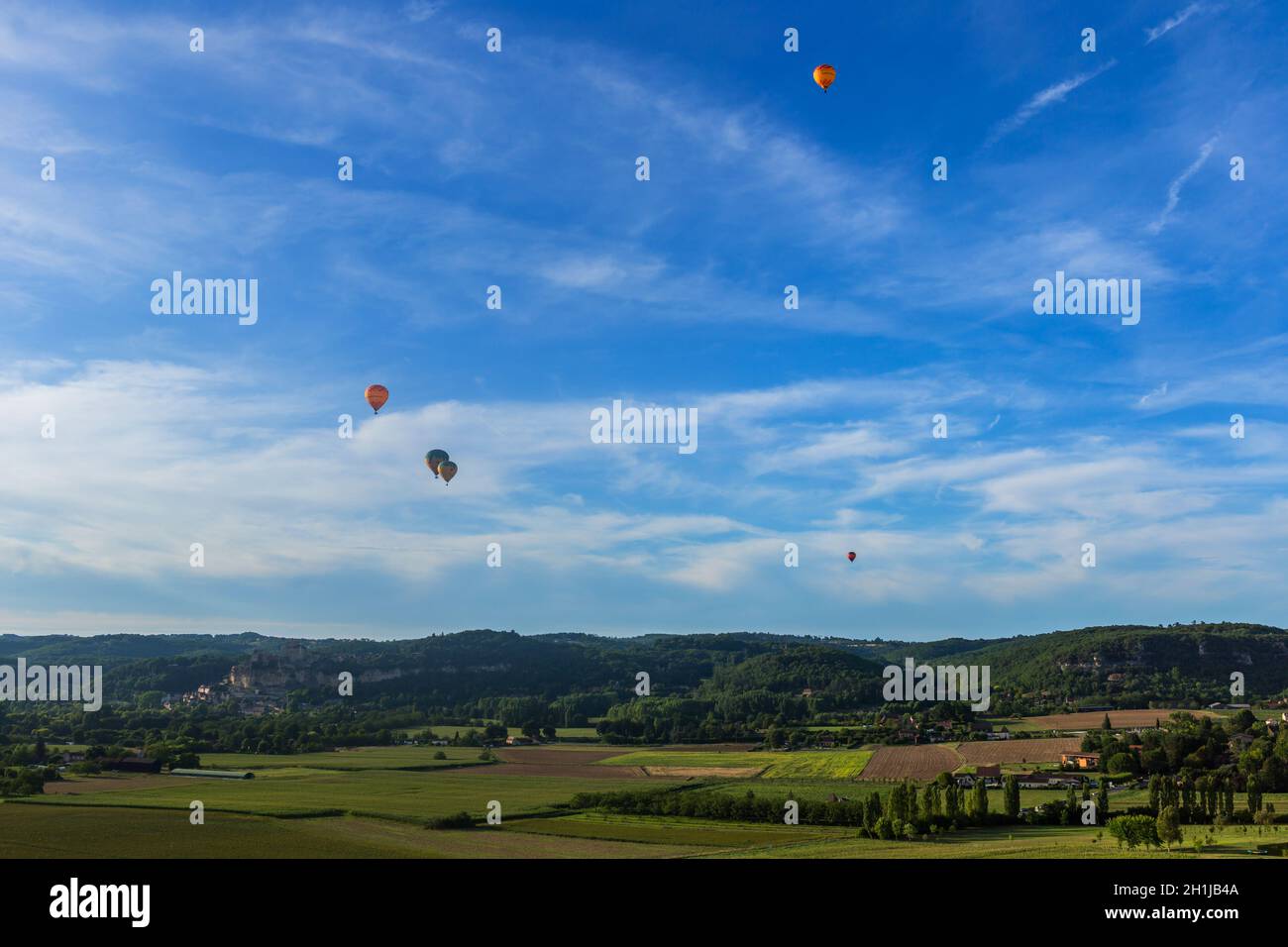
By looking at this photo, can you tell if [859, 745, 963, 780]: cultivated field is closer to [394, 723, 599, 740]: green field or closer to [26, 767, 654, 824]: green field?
[26, 767, 654, 824]: green field

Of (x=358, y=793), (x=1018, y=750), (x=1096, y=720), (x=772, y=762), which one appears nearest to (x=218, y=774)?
(x=358, y=793)

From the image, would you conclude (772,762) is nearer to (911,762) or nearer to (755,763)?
(755,763)
